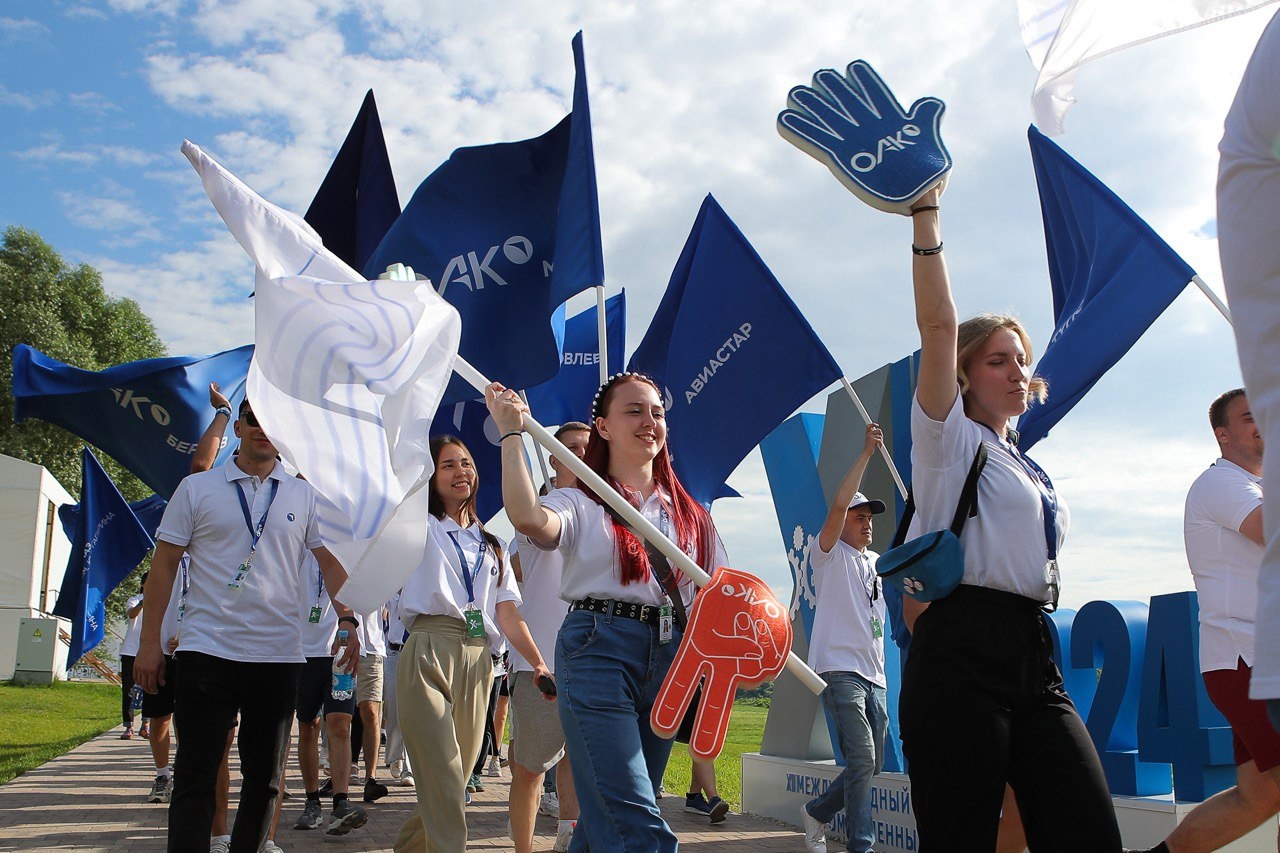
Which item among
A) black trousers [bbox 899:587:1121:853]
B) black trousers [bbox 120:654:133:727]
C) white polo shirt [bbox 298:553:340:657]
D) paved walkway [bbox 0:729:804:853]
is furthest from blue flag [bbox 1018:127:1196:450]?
black trousers [bbox 120:654:133:727]

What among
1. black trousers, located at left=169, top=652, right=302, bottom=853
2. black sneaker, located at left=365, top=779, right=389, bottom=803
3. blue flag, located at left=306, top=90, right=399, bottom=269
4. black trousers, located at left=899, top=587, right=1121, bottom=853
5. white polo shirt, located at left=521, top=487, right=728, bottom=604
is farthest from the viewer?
black sneaker, located at left=365, top=779, right=389, bottom=803

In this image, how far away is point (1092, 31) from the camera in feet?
10.6

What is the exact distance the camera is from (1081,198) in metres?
7.61

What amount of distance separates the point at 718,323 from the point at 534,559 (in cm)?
293

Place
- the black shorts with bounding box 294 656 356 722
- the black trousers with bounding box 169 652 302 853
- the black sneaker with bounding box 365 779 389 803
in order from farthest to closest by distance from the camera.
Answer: the black sneaker with bounding box 365 779 389 803 < the black shorts with bounding box 294 656 356 722 < the black trousers with bounding box 169 652 302 853

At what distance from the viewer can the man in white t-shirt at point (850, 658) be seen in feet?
20.5

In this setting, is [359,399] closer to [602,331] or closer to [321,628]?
[602,331]

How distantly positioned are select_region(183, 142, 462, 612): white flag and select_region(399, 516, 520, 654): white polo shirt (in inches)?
55.7

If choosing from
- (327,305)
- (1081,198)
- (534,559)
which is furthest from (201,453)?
(1081,198)

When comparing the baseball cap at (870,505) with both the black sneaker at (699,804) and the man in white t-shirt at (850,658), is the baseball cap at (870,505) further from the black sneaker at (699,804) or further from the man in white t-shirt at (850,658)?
the black sneaker at (699,804)

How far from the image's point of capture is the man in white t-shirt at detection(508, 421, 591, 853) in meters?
5.39

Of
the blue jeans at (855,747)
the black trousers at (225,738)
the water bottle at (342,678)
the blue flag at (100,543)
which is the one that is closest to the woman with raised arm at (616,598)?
the black trousers at (225,738)

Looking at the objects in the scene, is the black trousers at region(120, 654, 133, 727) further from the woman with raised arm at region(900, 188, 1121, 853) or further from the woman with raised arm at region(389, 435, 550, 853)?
the woman with raised arm at region(900, 188, 1121, 853)

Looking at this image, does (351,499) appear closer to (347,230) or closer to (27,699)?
(347,230)
